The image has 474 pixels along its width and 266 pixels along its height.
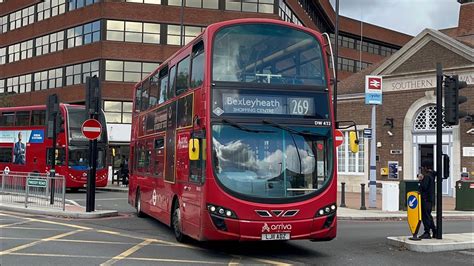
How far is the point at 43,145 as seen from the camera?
89.7 ft

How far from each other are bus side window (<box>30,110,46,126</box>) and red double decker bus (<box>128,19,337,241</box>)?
19.1 metres

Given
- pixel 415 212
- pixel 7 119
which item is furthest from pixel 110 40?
pixel 415 212

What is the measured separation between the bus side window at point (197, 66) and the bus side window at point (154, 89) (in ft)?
11.1

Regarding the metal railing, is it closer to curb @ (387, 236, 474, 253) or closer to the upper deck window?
the upper deck window

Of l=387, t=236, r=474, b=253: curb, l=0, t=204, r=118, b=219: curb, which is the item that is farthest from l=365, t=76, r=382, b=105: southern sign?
l=0, t=204, r=118, b=219: curb

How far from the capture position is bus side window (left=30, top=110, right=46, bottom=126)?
27.2 metres

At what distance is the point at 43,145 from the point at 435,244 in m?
22.0

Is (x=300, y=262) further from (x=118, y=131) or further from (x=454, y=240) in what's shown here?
(x=118, y=131)

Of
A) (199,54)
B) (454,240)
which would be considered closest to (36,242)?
(199,54)

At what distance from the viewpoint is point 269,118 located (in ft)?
30.3

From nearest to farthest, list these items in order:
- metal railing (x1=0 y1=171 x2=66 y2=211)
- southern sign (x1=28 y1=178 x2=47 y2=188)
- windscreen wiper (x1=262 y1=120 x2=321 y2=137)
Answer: windscreen wiper (x1=262 y1=120 x2=321 y2=137), metal railing (x1=0 y1=171 x2=66 y2=211), southern sign (x1=28 y1=178 x2=47 y2=188)

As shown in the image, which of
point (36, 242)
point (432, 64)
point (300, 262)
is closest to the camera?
point (300, 262)

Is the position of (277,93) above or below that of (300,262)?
above

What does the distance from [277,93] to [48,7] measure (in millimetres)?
44638
